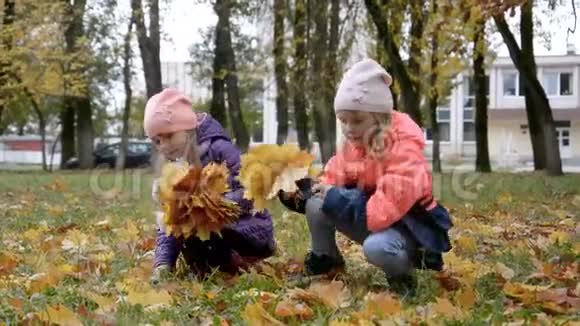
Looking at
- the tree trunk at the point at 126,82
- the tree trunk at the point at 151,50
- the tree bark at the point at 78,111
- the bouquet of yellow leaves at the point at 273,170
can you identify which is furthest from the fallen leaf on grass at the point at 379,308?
the tree trunk at the point at 126,82

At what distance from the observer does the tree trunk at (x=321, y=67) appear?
56.5 feet

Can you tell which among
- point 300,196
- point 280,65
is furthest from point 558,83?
point 300,196

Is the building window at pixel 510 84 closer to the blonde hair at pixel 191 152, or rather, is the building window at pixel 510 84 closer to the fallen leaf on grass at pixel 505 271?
the fallen leaf on grass at pixel 505 271

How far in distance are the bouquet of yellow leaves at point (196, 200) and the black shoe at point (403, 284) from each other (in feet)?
2.42

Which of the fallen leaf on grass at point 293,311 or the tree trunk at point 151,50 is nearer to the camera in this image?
the fallen leaf on grass at point 293,311

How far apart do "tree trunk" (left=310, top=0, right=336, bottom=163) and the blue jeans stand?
39.1 ft

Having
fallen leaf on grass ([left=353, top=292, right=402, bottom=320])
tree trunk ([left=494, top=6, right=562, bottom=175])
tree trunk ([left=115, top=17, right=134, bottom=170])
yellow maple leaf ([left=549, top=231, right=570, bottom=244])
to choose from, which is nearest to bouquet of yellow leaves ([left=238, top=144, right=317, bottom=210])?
fallen leaf on grass ([left=353, top=292, right=402, bottom=320])

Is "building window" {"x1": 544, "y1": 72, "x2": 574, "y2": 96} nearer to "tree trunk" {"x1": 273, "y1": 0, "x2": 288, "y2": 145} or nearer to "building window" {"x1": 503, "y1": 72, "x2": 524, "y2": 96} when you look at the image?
"building window" {"x1": 503, "y1": 72, "x2": 524, "y2": 96}

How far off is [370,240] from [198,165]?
875 millimetres

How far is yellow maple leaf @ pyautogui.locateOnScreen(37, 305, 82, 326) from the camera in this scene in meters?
3.11

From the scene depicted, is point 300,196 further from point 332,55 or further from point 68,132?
point 68,132

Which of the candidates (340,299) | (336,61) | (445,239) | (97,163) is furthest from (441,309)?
(97,163)

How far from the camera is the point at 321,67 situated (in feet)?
66.9

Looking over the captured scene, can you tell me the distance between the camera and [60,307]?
325 centimetres
